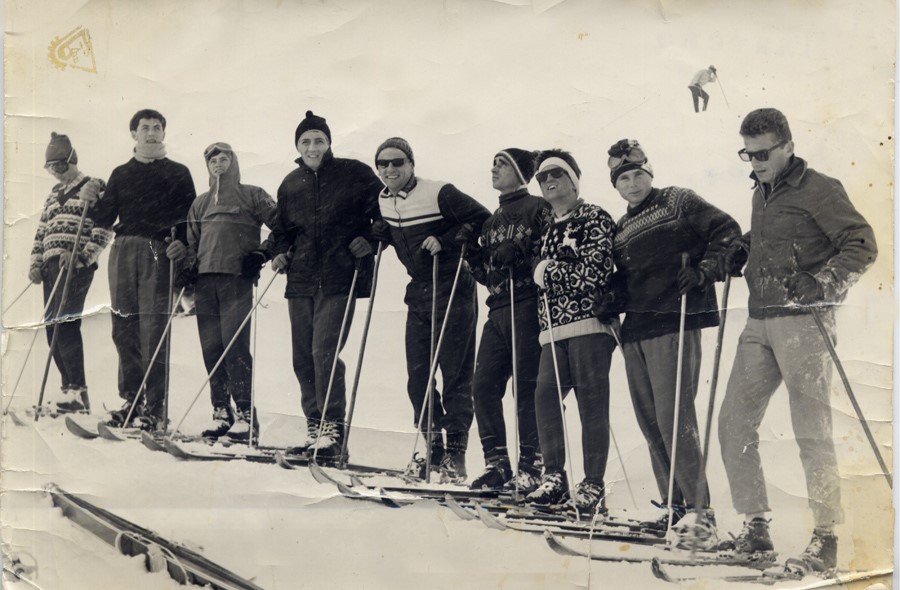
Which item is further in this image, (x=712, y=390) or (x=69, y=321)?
(x=69, y=321)

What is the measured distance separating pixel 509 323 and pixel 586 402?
275 mm

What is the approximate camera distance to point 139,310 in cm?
272

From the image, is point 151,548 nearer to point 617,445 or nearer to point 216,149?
point 216,149

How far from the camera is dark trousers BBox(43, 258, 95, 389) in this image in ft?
8.83

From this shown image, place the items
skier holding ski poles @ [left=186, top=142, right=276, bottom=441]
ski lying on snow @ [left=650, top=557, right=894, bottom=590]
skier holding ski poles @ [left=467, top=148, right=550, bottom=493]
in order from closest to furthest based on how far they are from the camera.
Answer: ski lying on snow @ [left=650, top=557, right=894, bottom=590]
skier holding ski poles @ [left=467, top=148, right=550, bottom=493]
skier holding ski poles @ [left=186, top=142, right=276, bottom=441]

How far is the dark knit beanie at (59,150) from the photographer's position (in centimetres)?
273

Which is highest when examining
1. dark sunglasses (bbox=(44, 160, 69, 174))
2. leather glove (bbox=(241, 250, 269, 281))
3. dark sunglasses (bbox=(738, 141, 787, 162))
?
dark sunglasses (bbox=(738, 141, 787, 162))

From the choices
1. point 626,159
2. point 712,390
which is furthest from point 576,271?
point 712,390

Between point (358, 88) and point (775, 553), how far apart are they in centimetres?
156

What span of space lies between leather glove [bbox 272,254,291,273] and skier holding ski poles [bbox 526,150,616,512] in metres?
0.65

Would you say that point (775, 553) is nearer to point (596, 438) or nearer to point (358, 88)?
point (596, 438)

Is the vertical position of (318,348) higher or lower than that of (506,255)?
lower

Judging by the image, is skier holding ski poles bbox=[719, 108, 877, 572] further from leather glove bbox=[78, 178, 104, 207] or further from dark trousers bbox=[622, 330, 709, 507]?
leather glove bbox=[78, 178, 104, 207]

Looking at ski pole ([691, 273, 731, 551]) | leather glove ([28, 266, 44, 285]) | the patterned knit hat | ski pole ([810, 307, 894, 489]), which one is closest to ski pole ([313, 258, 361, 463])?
the patterned knit hat
